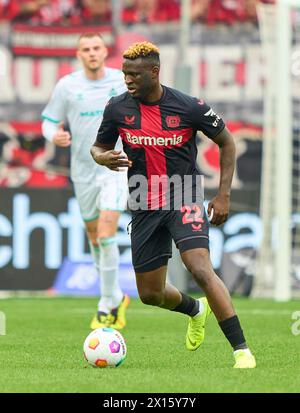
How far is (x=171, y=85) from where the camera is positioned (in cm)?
1825

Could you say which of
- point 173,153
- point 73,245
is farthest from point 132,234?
point 73,245

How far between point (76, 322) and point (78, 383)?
16.0 feet

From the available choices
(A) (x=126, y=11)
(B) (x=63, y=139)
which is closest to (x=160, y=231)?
(B) (x=63, y=139)

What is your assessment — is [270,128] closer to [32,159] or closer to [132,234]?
[32,159]

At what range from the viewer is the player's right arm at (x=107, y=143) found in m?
7.58

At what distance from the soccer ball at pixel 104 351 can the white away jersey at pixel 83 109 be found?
340 centimetres

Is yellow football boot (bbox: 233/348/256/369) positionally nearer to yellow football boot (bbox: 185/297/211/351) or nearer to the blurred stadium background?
yellow football boot (bbox: 185/297/211/351)

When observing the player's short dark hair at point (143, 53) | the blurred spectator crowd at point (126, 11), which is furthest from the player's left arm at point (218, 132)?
the blurred spectator crowd at point (126, 11)

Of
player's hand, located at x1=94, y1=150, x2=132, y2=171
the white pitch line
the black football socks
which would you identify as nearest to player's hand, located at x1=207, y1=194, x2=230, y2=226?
player's hand, located at x1=94, y1=150, x2=132, y2=171

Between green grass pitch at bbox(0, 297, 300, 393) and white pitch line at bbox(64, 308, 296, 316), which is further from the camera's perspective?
white pitch line at bbox(64, 308, 296, 316)

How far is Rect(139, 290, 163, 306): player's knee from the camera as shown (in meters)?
8.13

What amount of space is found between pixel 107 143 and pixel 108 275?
2.95m

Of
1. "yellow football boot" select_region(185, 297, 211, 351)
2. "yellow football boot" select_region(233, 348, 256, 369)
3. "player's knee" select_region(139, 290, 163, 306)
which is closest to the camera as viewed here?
"yellow football boot" select_region(233, 348, 256, 369)

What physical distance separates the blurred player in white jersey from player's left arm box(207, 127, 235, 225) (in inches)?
121
